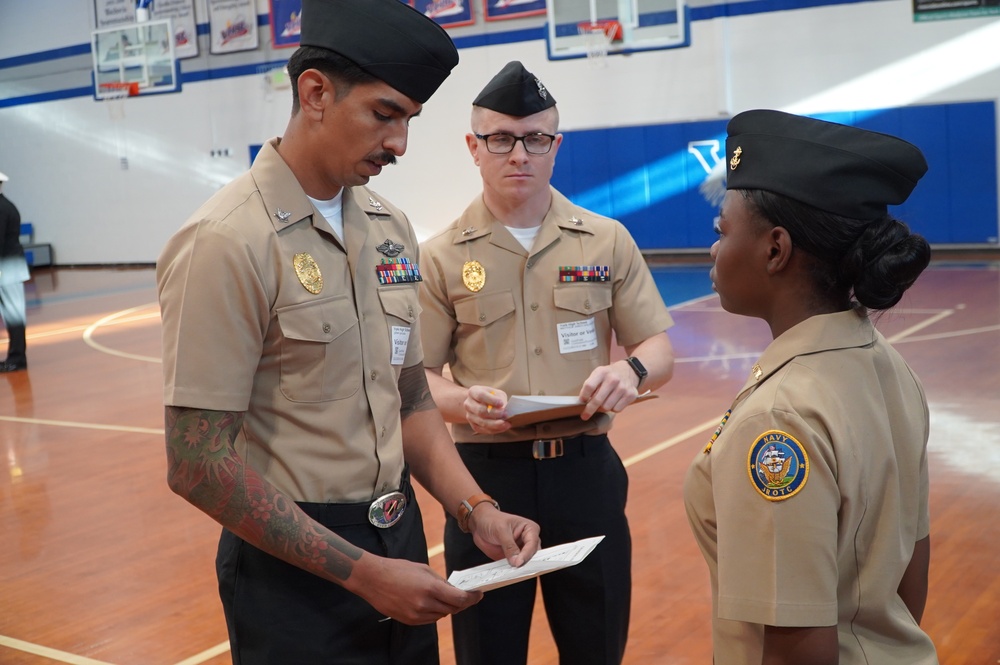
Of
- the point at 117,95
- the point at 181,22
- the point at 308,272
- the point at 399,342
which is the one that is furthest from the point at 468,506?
the point at 117,95

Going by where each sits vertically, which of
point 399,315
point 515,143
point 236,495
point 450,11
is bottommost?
point 236,495

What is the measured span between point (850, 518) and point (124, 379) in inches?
350

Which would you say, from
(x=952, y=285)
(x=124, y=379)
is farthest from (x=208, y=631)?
(x=952, y=285)

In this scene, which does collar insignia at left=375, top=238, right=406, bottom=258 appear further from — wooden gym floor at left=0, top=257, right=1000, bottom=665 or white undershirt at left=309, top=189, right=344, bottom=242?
wooden gym floor at left=0, top=257, right=1000, bottom=665

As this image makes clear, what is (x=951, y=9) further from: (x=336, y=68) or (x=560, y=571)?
(x=336, y=68)

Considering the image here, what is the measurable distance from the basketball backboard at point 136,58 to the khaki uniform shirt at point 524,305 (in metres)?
16.7

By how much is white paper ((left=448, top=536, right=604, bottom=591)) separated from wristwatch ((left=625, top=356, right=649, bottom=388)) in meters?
0.87

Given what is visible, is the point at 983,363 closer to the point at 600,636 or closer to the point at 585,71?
the point at 600,636

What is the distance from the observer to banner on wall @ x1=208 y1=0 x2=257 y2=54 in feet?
58.5

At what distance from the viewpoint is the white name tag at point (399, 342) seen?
6.72 feet

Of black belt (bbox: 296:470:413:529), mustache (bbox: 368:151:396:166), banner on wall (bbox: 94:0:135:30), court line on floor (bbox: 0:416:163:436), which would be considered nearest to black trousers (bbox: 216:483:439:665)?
black belt (bbox: 296:470:413:529)

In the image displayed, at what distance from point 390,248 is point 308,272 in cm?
27

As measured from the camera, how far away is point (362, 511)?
1.91 meters

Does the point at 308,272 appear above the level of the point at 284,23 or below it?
below
